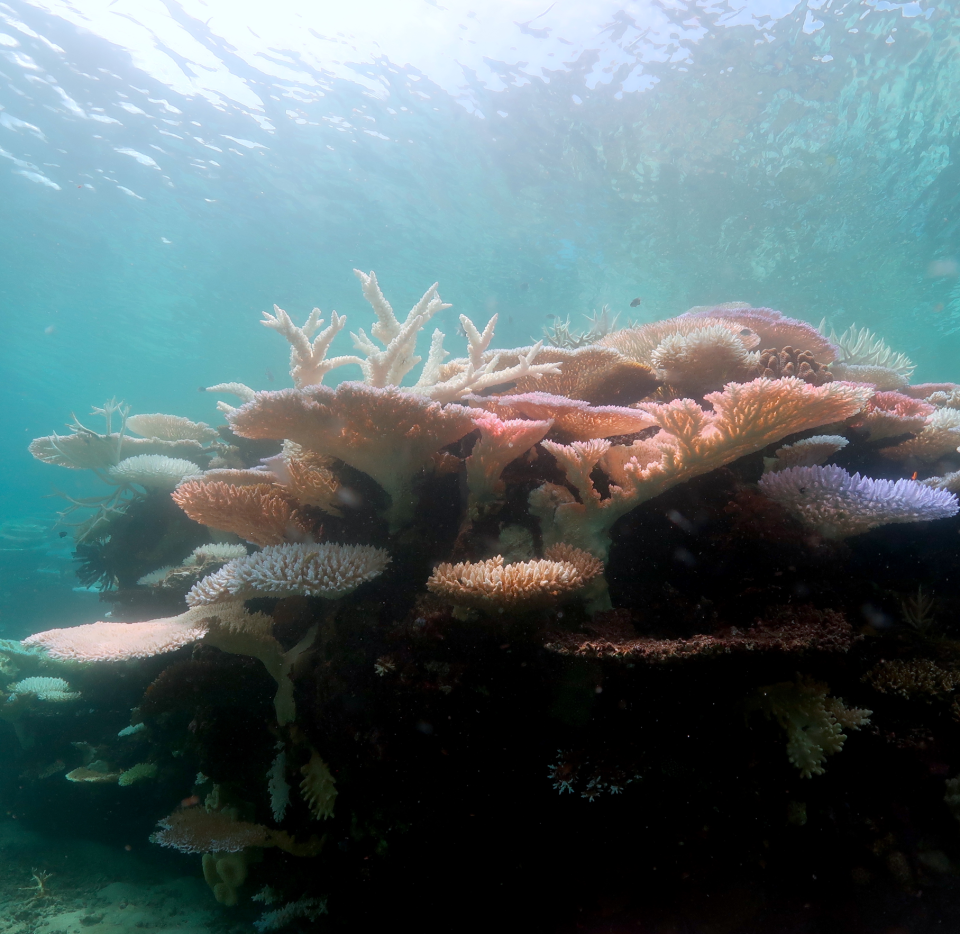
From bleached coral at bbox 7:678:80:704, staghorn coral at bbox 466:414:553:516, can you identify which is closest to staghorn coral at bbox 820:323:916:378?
staghorn coral at bbox 466:414:553:516

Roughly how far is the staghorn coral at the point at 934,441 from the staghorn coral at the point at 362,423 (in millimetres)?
2674

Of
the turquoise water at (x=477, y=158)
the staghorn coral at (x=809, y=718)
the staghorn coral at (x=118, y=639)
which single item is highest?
the turquoise water at (x=477, y=158)

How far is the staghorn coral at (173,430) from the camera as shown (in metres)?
6.26

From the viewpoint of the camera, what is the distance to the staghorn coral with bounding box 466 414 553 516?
2205 mm

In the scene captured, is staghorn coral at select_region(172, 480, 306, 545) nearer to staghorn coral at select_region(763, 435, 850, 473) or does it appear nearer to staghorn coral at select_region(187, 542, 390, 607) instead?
staghorn coral at select_region(187, 542, 390, 607)

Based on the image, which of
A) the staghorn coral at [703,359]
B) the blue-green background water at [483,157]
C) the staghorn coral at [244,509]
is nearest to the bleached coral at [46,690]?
the staghorn coral at [244,509]

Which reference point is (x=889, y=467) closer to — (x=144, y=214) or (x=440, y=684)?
(x=440, y=684)

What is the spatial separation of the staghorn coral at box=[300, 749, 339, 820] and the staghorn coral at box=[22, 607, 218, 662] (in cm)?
103

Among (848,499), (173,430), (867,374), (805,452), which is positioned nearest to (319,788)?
(848,499)

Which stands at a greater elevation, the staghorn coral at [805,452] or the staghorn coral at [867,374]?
the staghorn coral at [867,374]

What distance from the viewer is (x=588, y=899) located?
220 cm

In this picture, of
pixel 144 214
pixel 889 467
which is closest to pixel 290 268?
pixel 144 214

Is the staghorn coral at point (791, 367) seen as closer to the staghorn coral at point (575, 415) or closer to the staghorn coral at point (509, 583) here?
the staghorn coral at point (575, 415)

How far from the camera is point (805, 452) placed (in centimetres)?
231
